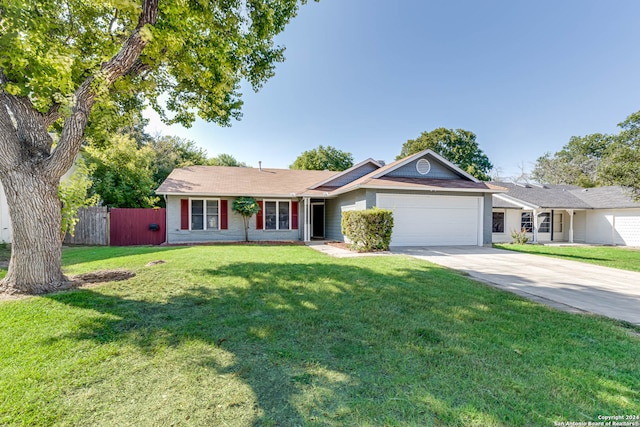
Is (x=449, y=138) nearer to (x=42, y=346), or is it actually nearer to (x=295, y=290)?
(x=295, y=290)

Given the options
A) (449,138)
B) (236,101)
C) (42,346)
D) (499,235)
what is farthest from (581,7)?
(449,138)

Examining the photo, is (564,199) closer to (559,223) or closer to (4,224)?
(559,223)

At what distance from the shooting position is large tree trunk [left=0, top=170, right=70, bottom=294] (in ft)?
16.0

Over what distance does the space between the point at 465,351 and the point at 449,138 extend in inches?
1443

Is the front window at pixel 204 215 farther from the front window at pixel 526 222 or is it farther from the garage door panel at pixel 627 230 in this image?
the garage door panel at pixel 627 230

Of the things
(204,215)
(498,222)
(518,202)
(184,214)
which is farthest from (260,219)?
(518,202)

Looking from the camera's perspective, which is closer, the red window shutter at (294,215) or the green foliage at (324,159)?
the red window shutter at (294,215)

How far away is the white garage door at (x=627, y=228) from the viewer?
54.9ft

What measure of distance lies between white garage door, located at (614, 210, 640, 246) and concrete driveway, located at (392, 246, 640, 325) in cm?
1367

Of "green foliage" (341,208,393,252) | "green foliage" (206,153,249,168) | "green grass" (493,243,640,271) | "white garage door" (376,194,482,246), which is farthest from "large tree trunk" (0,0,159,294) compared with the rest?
"green foliage" (206,153,249,168)

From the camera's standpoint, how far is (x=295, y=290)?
17.2 ft

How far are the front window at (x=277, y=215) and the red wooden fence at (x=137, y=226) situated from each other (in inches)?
212

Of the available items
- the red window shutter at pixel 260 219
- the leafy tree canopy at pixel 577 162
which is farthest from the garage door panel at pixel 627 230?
the red window shutter at pixel 260 219

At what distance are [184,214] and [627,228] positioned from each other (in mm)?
26090
